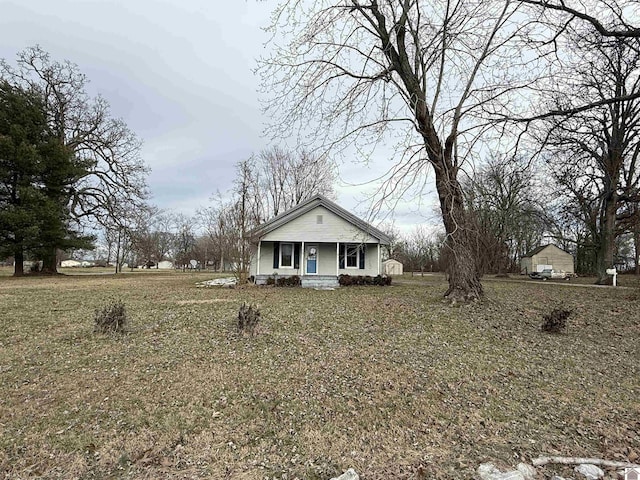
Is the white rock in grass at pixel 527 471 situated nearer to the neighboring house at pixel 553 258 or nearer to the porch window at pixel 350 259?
the porch window at pixel 350 259

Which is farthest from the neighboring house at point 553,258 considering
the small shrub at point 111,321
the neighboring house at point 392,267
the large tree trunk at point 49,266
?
the large tree trunk at point 49,266

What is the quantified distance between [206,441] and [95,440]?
1.03 m

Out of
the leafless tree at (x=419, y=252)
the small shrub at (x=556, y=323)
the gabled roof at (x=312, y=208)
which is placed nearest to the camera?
the small shrub at (x=556, y=323)

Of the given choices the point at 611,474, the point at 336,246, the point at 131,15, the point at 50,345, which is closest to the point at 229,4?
the point at 131,15

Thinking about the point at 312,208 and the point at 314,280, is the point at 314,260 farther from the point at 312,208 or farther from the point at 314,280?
the point at 312,208

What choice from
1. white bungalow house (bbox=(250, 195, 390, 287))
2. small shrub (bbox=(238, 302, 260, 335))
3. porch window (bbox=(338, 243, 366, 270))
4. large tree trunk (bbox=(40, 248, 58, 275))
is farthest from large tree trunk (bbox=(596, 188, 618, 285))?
large tree trunk (bbox=(40, 248, 58, 275))

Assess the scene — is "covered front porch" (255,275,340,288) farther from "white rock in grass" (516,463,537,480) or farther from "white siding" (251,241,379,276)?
"white rock in grass" (516,463,537,480)

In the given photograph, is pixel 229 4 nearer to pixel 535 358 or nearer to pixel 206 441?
pixel 206 441

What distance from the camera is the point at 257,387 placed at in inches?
169

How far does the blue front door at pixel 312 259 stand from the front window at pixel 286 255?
0.97m

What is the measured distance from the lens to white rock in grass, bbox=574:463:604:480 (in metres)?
2.83

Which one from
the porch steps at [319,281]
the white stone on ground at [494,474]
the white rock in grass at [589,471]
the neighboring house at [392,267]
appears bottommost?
the white rock in grass at [589,471]

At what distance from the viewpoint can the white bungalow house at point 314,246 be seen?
60.7 feet

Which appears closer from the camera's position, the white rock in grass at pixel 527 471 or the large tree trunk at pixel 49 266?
the white rock in grass at pixel 527 471
